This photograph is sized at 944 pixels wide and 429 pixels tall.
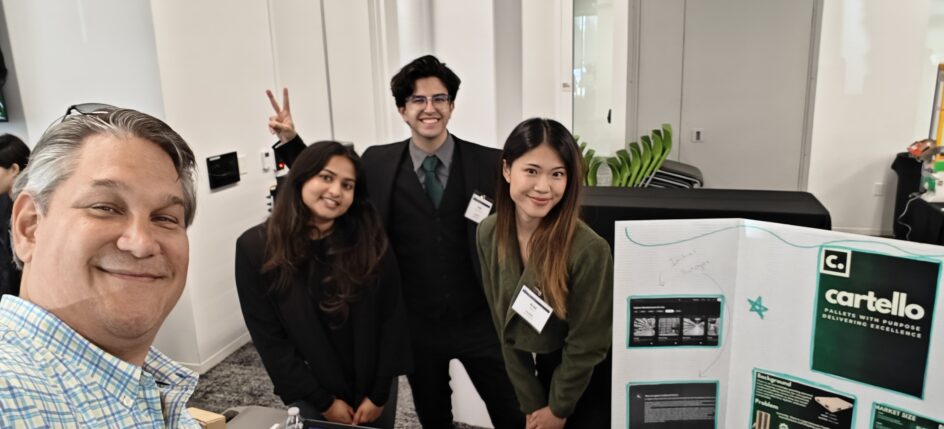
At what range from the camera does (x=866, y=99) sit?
526 centimetres

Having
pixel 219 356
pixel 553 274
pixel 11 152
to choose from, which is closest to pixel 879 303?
pixel 553 274

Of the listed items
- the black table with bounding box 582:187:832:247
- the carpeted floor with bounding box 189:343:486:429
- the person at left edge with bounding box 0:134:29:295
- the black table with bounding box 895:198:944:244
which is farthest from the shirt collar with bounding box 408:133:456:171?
the black table with bounding box 895:198:944:244

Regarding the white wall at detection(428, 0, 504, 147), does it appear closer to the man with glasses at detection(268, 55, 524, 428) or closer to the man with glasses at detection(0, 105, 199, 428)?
the man with glasses at detection(268, 55, 524, 428)

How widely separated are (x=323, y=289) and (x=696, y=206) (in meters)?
1.13

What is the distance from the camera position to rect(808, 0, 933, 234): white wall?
16.8 feet

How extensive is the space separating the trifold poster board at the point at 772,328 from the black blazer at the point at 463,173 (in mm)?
817

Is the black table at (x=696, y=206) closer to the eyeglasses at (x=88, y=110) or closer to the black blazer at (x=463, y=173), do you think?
the black blazer at (x=463, y=173)

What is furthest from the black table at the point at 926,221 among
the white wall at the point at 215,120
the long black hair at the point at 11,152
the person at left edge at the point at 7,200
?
the long black hair at the point at 11,152

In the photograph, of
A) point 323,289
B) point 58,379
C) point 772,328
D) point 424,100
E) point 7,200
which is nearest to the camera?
point 58,379

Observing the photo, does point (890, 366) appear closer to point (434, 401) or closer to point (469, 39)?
point (434, 401)

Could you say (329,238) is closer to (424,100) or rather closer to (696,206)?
(424,100)

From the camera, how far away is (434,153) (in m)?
2.11

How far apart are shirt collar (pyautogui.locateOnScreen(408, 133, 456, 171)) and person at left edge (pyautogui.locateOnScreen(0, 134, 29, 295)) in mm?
1523

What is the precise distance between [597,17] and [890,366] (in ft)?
15.0
